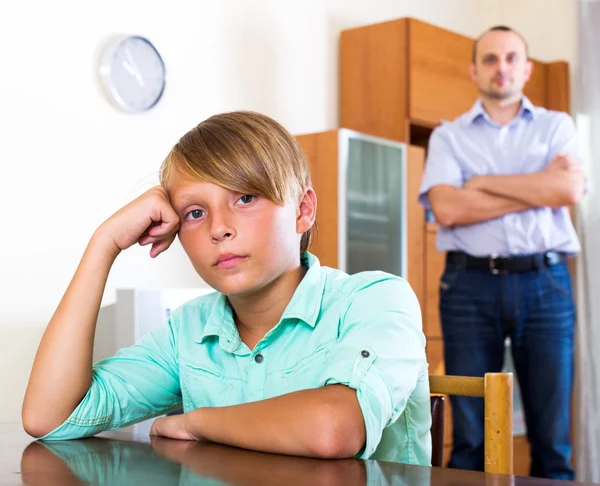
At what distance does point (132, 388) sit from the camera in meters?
1.36

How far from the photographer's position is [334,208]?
355cm

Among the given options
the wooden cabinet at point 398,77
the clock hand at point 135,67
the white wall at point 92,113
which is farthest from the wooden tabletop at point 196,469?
the wooden cabinet at point 398,77

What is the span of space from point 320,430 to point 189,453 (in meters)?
0.15

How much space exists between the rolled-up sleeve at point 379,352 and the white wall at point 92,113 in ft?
6.03

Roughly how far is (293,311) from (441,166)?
195cm

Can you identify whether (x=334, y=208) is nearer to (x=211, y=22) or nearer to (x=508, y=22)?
(x=211, y=22)

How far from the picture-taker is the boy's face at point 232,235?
48.6 inches

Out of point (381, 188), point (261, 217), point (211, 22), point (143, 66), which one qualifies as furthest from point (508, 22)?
point (261, 217)

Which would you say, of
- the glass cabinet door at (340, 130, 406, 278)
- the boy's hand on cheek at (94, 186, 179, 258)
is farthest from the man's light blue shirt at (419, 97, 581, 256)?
the boy's hand on cheek at (94, 186, 179, 258)

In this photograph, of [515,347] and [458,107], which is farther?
[458,107]

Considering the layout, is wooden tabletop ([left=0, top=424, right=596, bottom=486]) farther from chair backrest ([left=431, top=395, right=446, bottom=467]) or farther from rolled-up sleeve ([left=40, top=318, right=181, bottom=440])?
chair backrest ([left=431, top=395, right=446, bottom=467])

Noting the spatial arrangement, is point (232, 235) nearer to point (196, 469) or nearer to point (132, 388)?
point (132, 388)

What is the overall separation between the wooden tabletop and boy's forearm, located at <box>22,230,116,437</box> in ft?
0.55

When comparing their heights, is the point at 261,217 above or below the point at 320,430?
above
